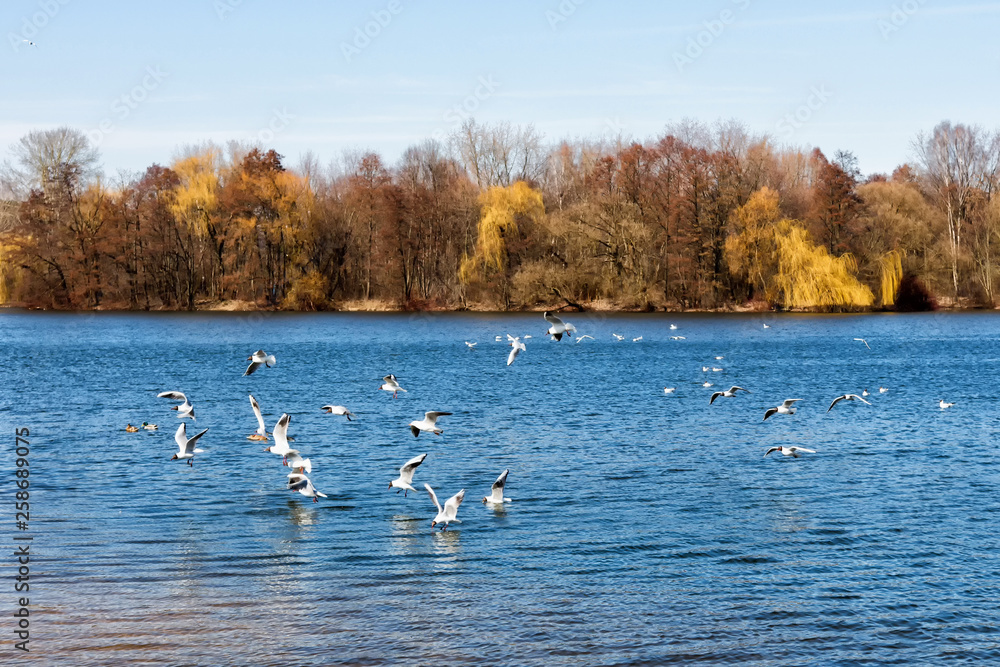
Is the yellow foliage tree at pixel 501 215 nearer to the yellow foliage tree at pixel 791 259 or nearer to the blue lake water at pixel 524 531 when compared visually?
the yellow foliage tree at pixel 791 259

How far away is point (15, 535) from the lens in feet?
46.9

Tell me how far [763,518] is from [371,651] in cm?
784

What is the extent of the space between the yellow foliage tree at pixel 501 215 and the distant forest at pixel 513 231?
0.15 meters

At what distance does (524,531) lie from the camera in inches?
591

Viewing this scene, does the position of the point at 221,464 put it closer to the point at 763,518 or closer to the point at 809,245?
the point at 763,518

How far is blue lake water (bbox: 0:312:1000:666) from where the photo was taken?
1076cm

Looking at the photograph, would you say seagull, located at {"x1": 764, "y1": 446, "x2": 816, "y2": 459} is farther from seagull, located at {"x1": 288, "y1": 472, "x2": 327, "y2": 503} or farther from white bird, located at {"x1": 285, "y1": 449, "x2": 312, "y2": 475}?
white bird, located at {"x1": 285, "y1": 449, "x2": 312, "y2": 475}

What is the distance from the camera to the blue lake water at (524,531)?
10.8 m

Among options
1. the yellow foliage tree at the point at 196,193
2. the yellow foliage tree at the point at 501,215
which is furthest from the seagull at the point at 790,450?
the yellow foliage tree at the point at 196,193

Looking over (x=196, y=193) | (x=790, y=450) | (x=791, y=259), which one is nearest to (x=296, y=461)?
(x=790, y=450)

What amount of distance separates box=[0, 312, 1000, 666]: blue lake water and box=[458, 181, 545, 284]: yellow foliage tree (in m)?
40.2

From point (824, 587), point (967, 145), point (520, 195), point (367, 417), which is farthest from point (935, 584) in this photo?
point (967, 145)

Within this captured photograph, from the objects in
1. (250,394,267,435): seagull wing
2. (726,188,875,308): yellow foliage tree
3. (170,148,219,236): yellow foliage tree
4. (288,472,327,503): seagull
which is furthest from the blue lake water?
(170,148,219,236): yellow foliage tree

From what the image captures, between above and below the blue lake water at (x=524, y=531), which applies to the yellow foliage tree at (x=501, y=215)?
above
